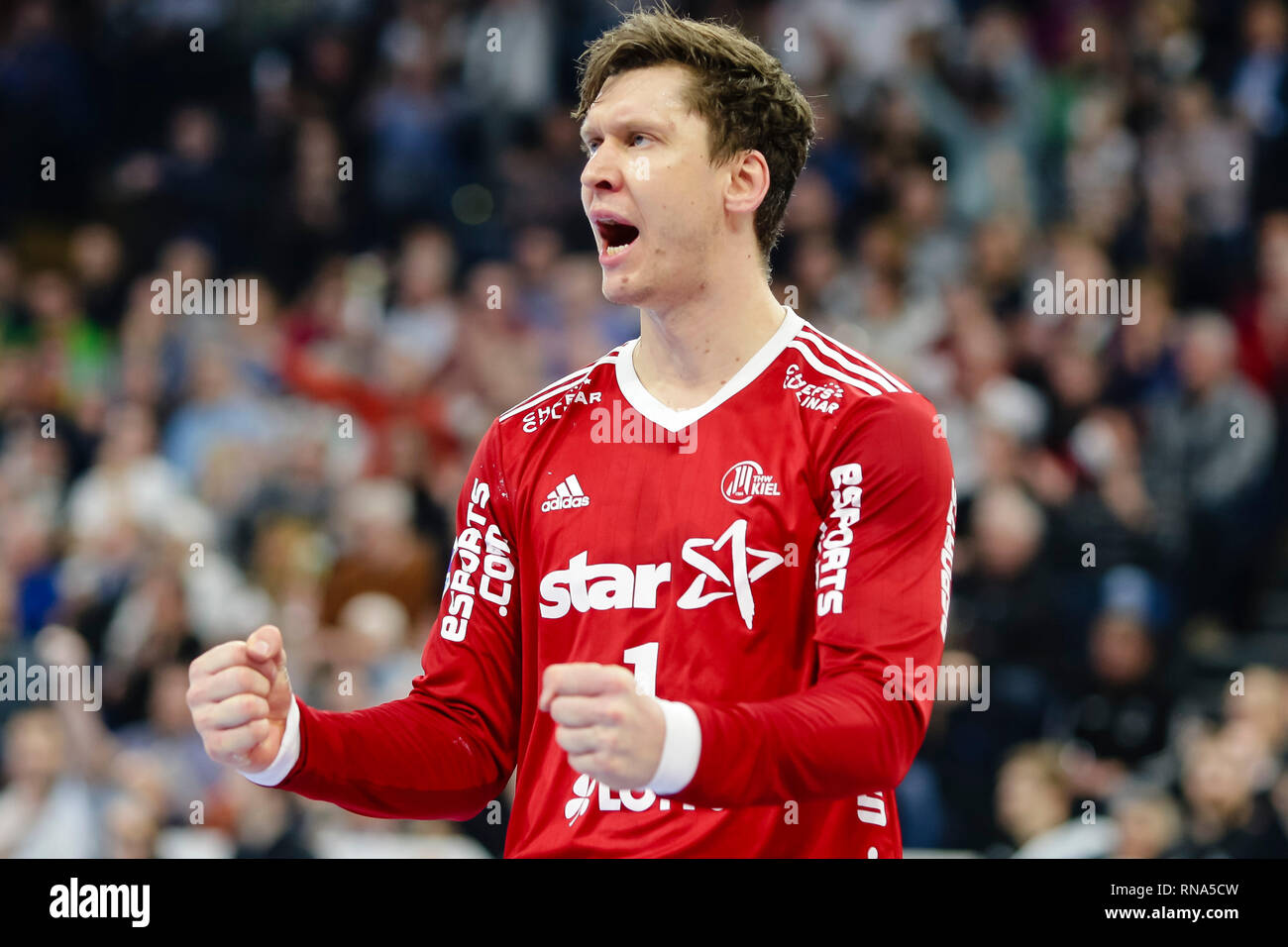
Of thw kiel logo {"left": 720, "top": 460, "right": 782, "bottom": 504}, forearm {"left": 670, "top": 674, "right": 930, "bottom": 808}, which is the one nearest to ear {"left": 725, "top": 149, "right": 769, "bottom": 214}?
thw kiel logo {"left": 720, "top": 460, "right": 782, "bottom": 504}

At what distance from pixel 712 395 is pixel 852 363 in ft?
1.12

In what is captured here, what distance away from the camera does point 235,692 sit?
2.91 metres

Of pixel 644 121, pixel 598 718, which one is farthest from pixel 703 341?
pixel 598 718

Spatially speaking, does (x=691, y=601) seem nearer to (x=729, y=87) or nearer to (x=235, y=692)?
(x=235, y=692)

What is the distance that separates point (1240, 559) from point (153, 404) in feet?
20.7

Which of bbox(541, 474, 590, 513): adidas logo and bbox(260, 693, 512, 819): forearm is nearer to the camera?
bbox(260, 693, 512, 819): forearm

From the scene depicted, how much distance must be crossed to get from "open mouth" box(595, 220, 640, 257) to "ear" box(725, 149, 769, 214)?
9.9 inches

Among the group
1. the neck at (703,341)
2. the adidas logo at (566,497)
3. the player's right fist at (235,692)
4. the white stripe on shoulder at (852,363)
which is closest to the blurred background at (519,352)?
the white stripe on shoulder at (852,363)

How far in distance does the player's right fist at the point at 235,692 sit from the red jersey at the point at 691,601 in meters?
0.18

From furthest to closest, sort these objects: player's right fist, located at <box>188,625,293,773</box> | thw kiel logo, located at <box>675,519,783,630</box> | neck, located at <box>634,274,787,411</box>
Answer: neck, located at <box>634,274,787,411</box>, thw kiel logo, located at <box>675,519,783,630</box>, player's right fist, located at <box>188,625,293,773</box>

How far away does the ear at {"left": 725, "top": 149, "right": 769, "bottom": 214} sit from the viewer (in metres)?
3.68

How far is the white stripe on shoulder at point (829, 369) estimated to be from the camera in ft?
11.0

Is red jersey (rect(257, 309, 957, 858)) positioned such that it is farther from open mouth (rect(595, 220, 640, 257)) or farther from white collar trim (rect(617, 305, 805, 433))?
open mouth (rect(595, 220, 640, 257))

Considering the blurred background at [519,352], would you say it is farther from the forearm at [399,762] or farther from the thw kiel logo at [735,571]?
the thw kiel logo at [735,571]
